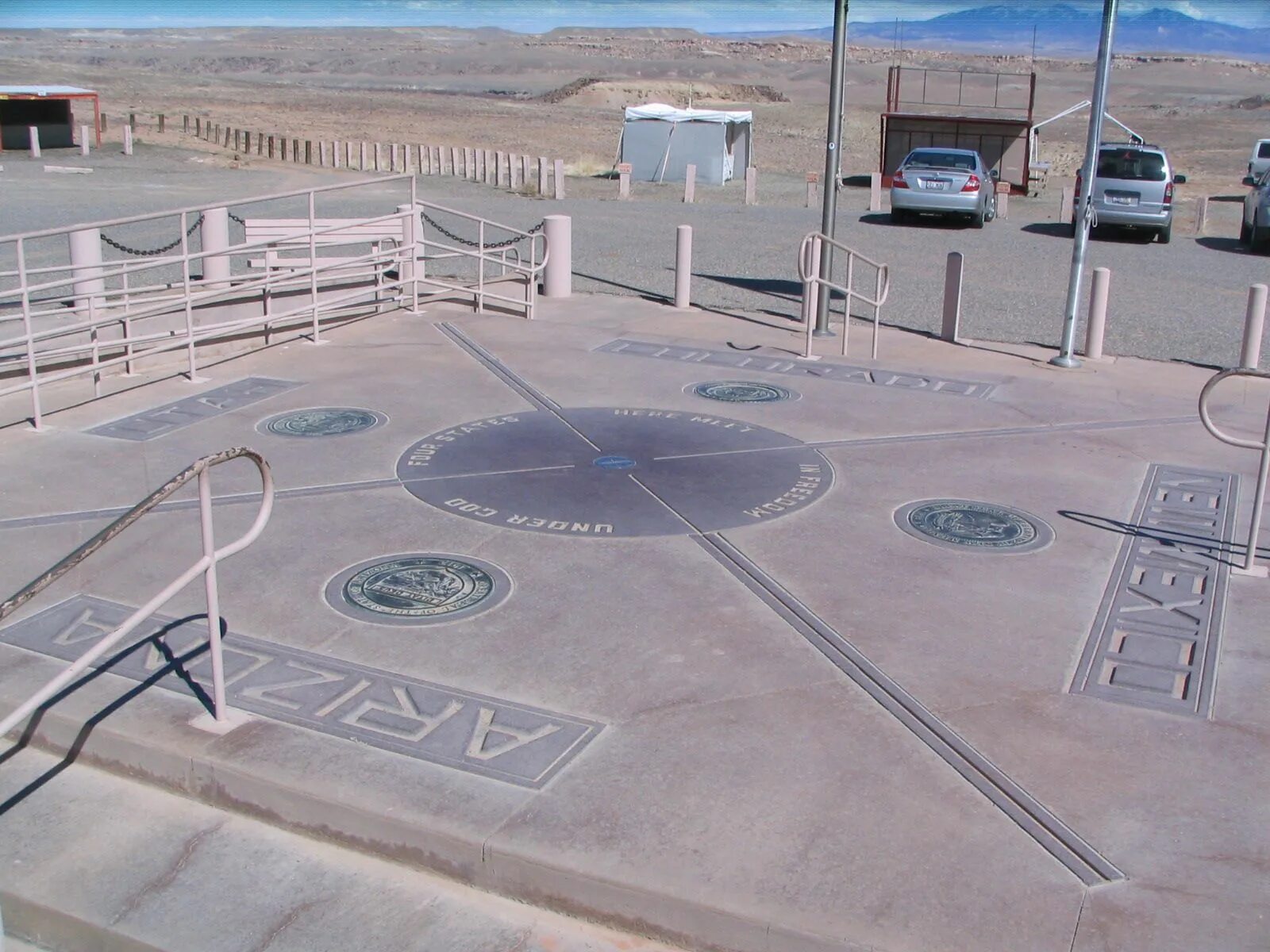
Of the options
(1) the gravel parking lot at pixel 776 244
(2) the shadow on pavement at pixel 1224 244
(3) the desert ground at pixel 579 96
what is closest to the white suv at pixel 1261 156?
(1) the gravel parking lot at pixel 776 244

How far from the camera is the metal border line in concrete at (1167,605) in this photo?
5.73 metres

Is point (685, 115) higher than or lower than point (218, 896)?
higher

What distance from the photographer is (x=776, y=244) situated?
2245 centimetres

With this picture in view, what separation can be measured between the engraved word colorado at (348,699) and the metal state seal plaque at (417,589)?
1.88 feet

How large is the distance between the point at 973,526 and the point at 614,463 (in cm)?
248

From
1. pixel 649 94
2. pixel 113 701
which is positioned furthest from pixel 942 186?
pixel 649 94

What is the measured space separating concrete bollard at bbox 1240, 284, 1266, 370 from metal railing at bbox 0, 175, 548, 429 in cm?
721

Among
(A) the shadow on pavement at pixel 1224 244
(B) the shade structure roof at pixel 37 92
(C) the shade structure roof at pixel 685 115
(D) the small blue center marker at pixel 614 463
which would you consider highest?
(B) the shade structure roof at pixel 37 92

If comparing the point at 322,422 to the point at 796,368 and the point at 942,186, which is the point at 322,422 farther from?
the point at 942,186

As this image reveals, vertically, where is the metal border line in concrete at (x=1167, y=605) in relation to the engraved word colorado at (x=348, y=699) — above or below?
above

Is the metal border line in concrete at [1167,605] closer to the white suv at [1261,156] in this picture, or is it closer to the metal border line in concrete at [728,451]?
the metal border line in concrete at [728,451]

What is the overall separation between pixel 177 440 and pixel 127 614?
312cm

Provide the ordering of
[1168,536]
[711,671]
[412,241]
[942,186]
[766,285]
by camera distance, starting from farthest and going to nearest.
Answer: [942,186] → [766,285] → [412,241] → [1168,536] → [711,671]

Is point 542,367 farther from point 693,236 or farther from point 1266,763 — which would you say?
point 693,236
